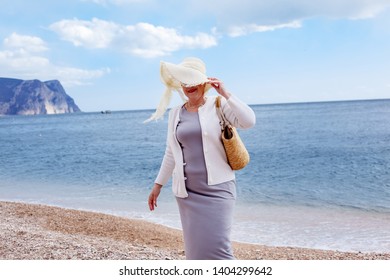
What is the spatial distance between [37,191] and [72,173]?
17.3 feet

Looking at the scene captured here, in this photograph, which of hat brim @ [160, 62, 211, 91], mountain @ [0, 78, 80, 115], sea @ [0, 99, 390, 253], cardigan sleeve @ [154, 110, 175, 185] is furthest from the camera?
mountain @ [0, 78, 80, 115]

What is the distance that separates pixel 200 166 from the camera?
119 inches

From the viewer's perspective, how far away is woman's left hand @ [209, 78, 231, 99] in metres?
2.83

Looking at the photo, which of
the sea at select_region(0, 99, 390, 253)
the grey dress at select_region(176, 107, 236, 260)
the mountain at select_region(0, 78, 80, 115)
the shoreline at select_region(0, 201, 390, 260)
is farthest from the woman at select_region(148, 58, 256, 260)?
the mountain at select_region(0, 78, 80, 115)

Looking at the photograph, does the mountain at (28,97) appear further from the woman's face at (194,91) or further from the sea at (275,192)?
the woman's face at (194,91)

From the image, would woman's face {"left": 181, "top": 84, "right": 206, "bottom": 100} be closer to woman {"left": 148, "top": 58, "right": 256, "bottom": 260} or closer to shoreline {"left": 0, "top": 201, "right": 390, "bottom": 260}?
woman {"left": 148, "top": 58, "right": 256, "bottom": 260}

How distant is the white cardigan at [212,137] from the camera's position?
282 centimetres

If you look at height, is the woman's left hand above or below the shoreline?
above

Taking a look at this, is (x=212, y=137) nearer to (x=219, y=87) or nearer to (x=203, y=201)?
(x=219, y=87)

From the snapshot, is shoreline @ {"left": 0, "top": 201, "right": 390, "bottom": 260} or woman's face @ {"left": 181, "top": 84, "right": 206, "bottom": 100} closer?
woman's face @ {"left": 181, "top": 84, "right": 206, "bottom": 100}

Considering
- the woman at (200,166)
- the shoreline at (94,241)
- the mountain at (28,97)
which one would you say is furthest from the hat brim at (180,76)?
the mountain at (28,97)

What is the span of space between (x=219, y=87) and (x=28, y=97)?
19420 cm
